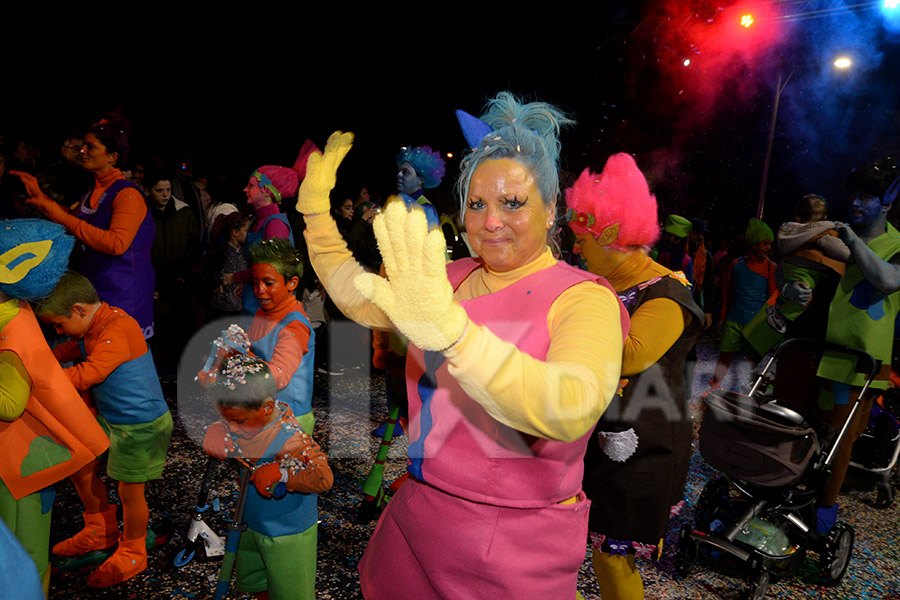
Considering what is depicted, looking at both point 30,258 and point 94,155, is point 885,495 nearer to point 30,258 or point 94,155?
point 30,258

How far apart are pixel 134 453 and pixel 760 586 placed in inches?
132

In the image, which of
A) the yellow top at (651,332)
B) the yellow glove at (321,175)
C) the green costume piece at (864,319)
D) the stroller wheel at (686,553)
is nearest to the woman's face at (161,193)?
the yellow glove at (321,175)

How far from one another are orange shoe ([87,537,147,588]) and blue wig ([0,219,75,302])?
1.42 meters

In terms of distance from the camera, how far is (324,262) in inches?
66.4

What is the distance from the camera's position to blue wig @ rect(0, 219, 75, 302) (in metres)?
2.15

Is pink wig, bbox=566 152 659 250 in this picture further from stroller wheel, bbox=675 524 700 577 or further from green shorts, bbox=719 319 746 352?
green shorts, bbox=719 319 746 352

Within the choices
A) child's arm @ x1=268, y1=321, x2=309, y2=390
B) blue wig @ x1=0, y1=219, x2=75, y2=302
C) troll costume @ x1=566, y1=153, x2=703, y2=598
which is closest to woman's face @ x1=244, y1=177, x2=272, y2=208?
child's arm @ x1=268, y1=321, x2=309, y2=390

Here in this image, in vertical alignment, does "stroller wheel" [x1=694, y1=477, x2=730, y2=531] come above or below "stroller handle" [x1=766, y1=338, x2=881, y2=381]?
below

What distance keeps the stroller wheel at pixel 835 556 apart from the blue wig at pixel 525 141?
9.82 ft

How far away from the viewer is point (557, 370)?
0.92 meters

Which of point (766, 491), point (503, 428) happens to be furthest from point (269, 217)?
point (766, 491)

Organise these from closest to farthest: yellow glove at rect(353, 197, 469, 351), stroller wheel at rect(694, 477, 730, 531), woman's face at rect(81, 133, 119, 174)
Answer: yellow glove at rect(353, 197, 469, 351), stroller wheel at rect(694, 477, 730, 531), woman's face at rect(81, 133, 119, 174)

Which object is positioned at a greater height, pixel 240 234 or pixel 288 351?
pixel 240 234

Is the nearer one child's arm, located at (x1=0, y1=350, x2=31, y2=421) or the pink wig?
child's arm, located at (x1=0, y1=350, x2=31, y2=421)
